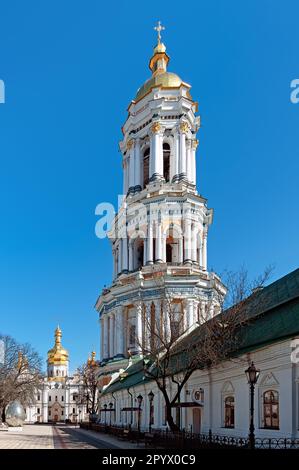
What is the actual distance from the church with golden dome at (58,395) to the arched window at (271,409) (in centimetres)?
12533

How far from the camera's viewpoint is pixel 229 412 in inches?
1055

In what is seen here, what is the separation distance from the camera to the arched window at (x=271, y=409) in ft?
71.5

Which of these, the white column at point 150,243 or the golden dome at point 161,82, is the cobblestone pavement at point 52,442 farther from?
the golden dome at point 161,82

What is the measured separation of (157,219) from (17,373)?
2994 cm

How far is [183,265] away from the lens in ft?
210

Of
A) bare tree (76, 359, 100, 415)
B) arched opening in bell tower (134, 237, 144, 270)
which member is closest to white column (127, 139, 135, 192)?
arched opening in bell tower (134, 237, 144, 270)

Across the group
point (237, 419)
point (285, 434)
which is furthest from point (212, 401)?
point (285, 434)

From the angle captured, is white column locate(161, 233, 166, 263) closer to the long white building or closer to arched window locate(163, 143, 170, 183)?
the long white building

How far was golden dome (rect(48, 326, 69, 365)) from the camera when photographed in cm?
15262

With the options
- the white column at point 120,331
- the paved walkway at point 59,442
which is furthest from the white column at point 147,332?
the paved walkway at point 59,442

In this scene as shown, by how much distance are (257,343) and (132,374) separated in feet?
103

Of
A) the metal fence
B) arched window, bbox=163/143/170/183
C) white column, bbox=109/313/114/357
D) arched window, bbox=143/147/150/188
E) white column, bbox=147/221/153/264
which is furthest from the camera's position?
arched window, bbox=143/147/150/188

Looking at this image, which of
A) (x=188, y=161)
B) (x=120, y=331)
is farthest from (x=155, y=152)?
(x=120, y=331)

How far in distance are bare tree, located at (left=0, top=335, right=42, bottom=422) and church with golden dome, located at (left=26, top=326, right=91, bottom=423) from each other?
60862 mm
